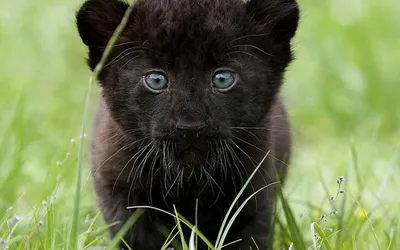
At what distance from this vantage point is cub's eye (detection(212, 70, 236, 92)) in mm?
3889

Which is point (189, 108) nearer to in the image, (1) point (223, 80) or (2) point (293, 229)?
(1) point (223, 80)

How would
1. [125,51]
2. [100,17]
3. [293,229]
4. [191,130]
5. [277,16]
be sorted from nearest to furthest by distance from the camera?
[191,130]
[293,229]
[125,51]
[100,17]
[277,16]

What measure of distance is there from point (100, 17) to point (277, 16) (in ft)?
2.58

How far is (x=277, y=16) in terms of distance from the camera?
4250mm

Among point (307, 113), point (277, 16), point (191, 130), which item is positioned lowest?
point (307, 113)

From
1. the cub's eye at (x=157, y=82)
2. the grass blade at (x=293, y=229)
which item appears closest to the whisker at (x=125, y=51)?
the cub's eye at (x=157, y=82)

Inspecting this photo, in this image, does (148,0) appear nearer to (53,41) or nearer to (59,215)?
(59,215)

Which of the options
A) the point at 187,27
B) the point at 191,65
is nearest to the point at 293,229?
the point at 191,65

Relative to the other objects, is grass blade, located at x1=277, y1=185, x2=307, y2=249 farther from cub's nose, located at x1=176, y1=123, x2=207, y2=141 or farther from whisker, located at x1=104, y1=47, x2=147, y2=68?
whisker, located at x1=104, y1=47, x2=147, y2=68

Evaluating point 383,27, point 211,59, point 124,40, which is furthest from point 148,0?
point 383,27

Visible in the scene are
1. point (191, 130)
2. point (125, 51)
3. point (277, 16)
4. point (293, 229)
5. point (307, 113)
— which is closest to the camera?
point (191, 130)

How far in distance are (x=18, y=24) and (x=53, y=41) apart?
39 centimetres

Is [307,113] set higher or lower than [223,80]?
lower

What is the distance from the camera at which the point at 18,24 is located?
8.92 metres
